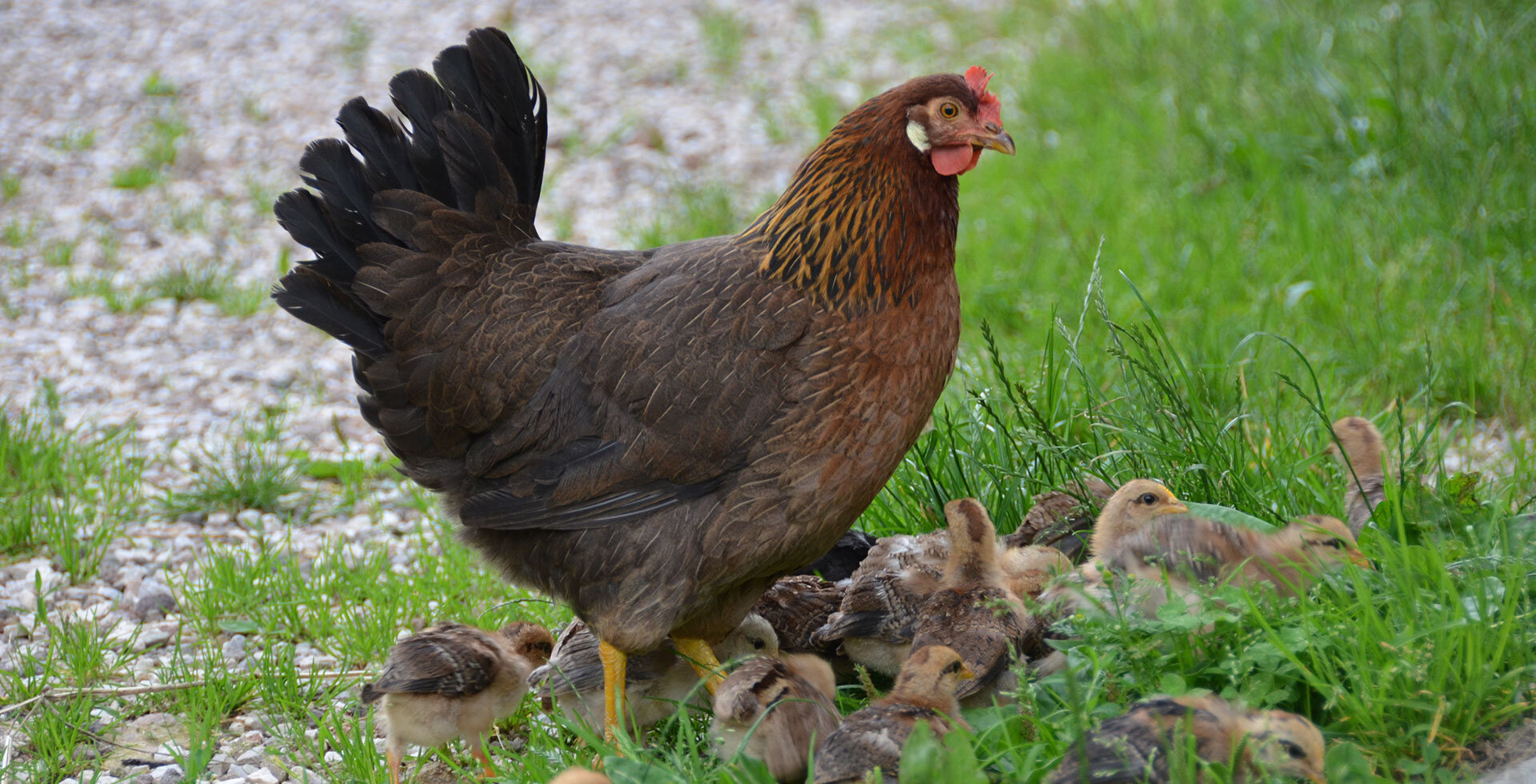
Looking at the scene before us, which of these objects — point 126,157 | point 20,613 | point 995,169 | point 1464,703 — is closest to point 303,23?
point 126,157

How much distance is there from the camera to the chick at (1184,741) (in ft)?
8.09

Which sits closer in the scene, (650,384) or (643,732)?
(650,384)

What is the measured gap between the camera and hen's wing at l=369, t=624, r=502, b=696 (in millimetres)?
3287

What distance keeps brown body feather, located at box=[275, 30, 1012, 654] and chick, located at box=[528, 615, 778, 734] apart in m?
0.12

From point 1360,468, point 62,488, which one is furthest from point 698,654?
point 62,488

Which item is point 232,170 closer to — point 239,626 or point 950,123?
point 239,626

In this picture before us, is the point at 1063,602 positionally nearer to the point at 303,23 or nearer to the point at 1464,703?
the point at 1464,703

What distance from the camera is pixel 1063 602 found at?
3.17m

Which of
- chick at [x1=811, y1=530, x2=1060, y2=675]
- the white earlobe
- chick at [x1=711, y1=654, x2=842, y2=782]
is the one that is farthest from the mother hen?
chick at [x1=711, y1=654, x2=842, y2=782]

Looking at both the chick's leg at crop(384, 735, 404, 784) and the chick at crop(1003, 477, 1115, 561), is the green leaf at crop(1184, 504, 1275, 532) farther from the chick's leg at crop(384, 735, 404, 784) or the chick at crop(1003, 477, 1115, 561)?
the chick's leg at crop(384, 735, 404, 784)

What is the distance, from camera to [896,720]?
2.76 m

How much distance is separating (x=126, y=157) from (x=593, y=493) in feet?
22.4

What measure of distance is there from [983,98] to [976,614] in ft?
4.62

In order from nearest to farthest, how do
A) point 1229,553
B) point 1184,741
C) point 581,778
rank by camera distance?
point 1184,741, point 581,778, point 1229,553
